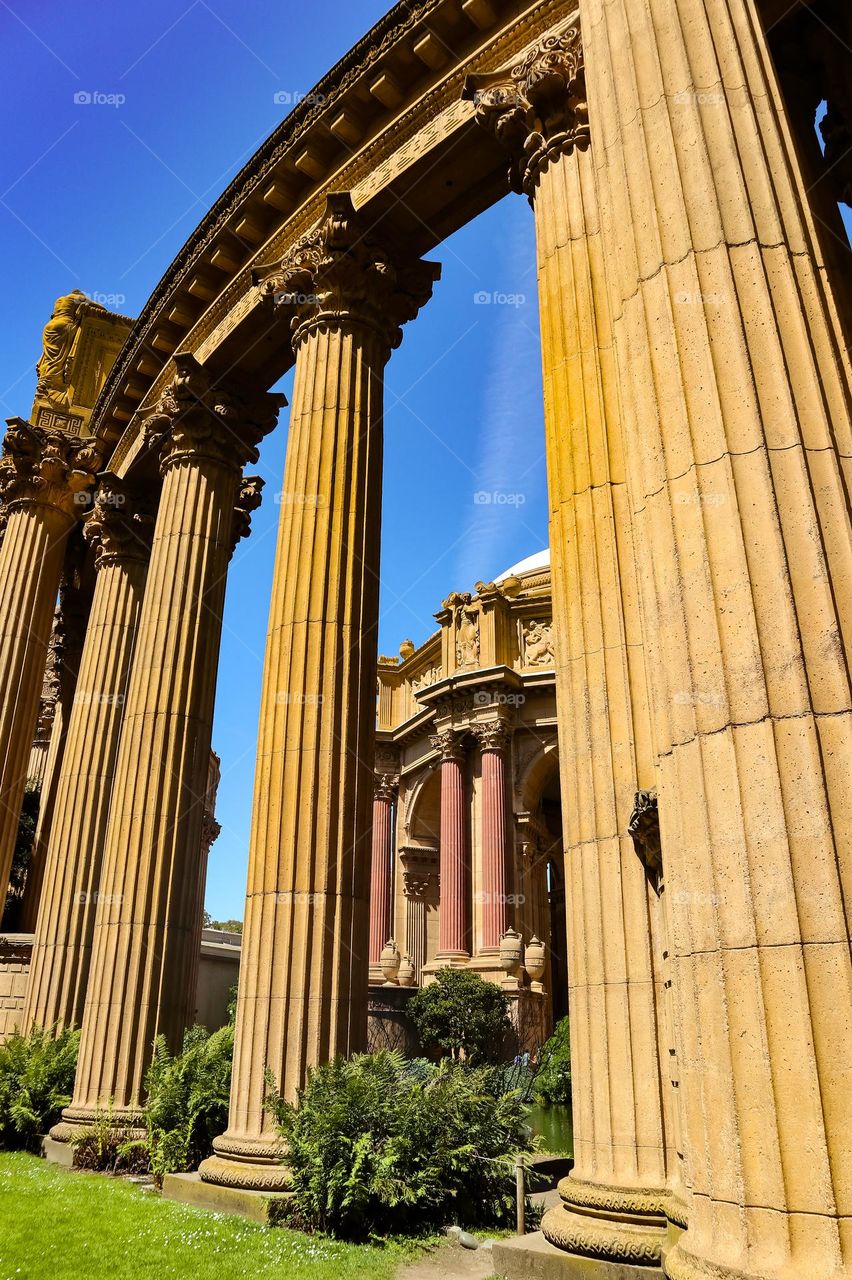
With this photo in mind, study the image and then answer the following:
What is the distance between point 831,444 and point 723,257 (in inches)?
61.8

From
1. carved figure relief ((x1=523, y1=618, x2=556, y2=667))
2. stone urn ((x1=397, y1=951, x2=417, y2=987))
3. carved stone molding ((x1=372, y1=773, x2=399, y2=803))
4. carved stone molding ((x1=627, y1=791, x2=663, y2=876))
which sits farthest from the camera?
carved stone molding ((x1=372, y1=773, x2=399, y2=803))

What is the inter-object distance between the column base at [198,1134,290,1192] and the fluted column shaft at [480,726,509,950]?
2878 cm

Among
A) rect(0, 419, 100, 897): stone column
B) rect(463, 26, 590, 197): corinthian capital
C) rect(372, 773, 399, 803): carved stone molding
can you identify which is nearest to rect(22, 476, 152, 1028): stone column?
rect(0, 419, 100, 897): stone column

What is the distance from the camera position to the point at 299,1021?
10.5m

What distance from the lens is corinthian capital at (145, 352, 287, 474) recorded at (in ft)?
57.4

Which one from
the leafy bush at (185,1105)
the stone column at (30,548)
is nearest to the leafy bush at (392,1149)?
the leafy bush at (185,1105)

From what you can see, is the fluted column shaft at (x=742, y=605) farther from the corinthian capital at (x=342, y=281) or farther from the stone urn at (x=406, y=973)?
the stone urn at (x=406, y=973)

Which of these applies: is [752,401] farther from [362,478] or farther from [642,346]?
[362,478]

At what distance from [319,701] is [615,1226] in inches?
273

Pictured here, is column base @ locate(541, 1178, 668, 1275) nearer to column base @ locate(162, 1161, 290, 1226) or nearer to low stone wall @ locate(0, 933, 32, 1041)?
column base @ locate(162, 1161, 290, 1226)

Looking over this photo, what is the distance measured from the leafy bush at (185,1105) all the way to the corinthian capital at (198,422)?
1027 centimetres

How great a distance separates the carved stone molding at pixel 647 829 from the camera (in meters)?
7.00

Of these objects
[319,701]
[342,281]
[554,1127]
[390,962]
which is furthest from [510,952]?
[342,281]

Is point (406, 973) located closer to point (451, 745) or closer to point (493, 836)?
point (493, 836)
